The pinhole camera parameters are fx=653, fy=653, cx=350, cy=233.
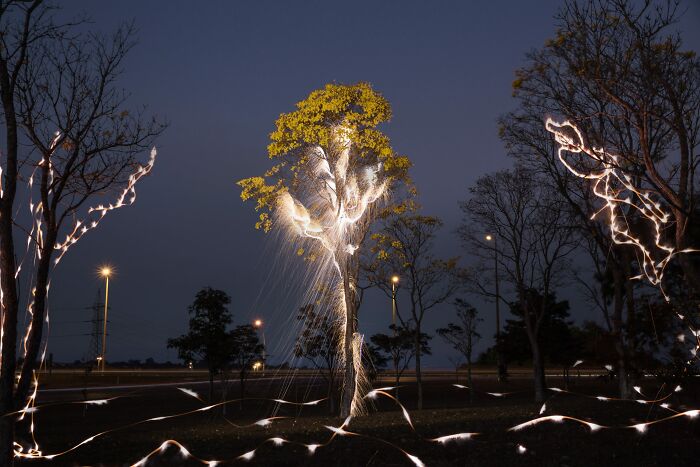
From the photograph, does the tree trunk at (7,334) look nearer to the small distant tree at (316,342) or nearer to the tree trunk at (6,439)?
the tree trunk at (6,439)

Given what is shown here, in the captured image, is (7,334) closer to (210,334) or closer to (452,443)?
(452,443)

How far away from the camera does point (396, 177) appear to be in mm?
17000

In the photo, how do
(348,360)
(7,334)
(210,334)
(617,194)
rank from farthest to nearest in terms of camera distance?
(210,334) < (348,360) < (617,194) < (7,334)

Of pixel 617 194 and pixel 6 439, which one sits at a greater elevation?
pixel 617 194

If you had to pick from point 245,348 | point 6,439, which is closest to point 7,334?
point 6,439

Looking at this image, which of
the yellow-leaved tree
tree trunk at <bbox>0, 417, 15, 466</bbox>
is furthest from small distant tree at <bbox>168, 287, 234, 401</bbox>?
tree trunk at <bbox>0, 417, 15, 466</bbox>

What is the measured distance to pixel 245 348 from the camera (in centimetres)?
2533

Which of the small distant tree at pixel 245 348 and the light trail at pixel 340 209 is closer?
the light trail at pixel 340 209

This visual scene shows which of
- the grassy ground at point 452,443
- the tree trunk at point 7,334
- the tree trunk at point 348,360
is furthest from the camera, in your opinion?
the tree trunk at point 348,360

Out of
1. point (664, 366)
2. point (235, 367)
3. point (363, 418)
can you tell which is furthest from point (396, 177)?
point (235, 367)

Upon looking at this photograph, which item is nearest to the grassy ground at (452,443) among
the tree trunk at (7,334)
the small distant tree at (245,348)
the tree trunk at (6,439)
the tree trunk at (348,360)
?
the tree trunk at (348,360)

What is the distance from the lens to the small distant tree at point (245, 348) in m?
24.8

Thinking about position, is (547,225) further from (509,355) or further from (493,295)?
(509,355)

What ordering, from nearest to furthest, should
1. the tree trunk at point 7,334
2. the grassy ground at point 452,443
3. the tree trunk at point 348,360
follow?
the tree trunk at point 7,334, the grassy ground at point 452,443, the tree trunk at point 348,360
